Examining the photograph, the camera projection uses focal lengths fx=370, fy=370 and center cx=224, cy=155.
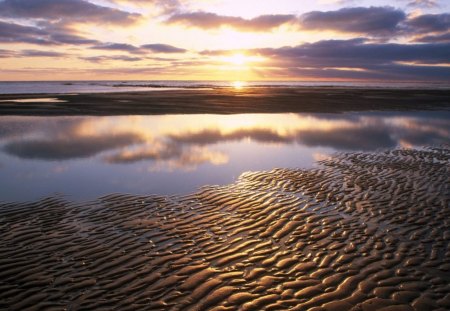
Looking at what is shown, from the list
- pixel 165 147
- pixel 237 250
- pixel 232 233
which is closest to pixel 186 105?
pixel 165 147

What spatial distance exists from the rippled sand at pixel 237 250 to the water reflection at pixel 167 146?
1.81 metres

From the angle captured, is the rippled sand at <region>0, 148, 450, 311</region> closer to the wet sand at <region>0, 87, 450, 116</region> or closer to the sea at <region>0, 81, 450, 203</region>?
the sea at <region>0, 81, 450, 203</region>

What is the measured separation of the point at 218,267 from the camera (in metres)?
7.08

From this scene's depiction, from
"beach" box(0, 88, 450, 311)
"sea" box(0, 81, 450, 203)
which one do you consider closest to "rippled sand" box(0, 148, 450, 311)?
"beach" box(0, 88, 450, 311)

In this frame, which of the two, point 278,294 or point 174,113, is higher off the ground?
point 174,113

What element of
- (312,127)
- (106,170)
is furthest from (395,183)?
(312,127)

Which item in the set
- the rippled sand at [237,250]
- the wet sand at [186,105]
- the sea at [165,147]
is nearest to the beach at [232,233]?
the rippled sand at [237,250]

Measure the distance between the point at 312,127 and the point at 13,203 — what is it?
67.4ft

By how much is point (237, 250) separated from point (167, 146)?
12.0m

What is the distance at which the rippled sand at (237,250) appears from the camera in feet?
20.0

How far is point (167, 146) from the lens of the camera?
19.1m

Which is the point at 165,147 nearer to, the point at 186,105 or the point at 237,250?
the point at 237,250

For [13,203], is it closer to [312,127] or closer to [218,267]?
[218,267]

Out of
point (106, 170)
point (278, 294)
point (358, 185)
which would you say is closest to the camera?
point (278, 294)
